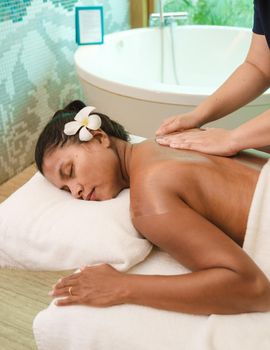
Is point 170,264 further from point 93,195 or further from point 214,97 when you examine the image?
point 214,97

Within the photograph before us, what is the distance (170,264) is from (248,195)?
0.93ft

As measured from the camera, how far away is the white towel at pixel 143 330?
3.10 feet

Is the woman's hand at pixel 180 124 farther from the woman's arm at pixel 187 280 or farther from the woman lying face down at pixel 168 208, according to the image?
the woman's arm at pixel 187 280

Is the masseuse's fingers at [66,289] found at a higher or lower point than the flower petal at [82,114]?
lower

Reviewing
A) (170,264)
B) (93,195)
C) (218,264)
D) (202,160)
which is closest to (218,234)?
(218,264)

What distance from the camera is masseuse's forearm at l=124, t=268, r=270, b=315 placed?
39.0 inches

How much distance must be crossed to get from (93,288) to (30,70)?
182cm

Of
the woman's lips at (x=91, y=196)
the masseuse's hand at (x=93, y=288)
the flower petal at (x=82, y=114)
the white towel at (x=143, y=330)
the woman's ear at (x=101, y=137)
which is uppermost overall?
the flower petal at (x=82, y=114)

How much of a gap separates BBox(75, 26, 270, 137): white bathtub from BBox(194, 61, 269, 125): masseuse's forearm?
12.0 inches

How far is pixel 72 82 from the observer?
298 cm

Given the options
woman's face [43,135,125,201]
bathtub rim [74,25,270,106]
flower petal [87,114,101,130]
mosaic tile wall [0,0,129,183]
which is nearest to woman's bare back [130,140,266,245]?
woman's face [43,135,125,201]

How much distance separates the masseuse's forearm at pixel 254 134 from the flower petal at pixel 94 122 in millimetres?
427

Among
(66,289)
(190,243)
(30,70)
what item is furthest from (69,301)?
(30,70)

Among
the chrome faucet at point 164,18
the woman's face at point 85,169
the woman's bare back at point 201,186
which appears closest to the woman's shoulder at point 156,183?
the woman's bare back at point 201,186
